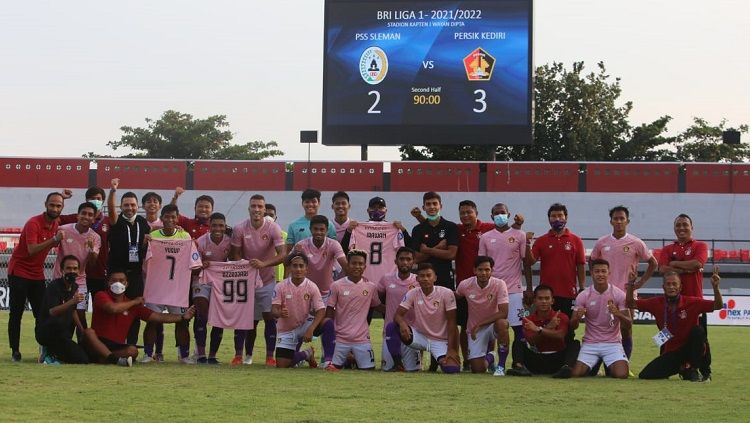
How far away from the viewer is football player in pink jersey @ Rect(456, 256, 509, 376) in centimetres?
1099

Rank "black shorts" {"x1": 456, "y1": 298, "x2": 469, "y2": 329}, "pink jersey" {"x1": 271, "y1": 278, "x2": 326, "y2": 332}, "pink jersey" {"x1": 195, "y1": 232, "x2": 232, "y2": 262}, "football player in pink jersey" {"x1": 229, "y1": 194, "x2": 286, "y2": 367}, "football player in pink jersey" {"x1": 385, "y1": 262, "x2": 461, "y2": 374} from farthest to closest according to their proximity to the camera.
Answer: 1. "pink jersey" {"x1": 195, "y1": 232, "x2": 232, "y2": 262}
2. "football player in pink jersey" {"x1": 229, "y1": 194, "x2": 286, "y2": 367}
3. "black shorts" {"x1": 456, "y1": 298, "x2": 469, "y2": 329}
4. "pink jersey" {"x1": 271, "y1": 278, "x2": 326, "y2": 332}
5. "football player in pink jersey" {"x1": 385, "y1": 262, "x2": 461, "y2": 374}

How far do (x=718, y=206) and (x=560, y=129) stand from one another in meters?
11.7

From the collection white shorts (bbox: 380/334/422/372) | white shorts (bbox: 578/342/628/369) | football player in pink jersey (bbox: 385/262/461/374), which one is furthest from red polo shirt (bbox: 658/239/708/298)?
white shorts (bbox: 380/334/422/372)

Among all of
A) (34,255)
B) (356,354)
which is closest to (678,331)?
(356,354)

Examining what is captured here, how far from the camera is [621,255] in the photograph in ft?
38.0

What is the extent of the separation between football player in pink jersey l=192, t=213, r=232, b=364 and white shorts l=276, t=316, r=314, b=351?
0.83 meters

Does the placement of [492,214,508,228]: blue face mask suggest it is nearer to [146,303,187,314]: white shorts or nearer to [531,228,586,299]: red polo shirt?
[531,228,586,299]: red polo shirt

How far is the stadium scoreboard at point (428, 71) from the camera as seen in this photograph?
2794 centimetres

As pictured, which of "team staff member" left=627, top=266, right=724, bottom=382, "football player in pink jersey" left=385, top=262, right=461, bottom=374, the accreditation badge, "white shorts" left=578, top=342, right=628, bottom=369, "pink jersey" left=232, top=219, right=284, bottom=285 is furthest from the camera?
"pink jersey" left=232, top=219, right=284, bottom=285

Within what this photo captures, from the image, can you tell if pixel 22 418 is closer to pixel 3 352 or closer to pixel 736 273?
pixel 3 352

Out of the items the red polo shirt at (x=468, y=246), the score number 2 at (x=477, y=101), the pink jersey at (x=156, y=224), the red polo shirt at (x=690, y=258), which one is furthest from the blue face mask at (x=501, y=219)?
the score number 2 at (x=477, y=101)

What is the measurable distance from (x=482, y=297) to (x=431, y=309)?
0.52 metres

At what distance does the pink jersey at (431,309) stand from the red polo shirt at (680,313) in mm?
1867

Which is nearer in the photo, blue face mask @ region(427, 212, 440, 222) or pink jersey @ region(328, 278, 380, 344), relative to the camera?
pink jersey @ region(328, 278, 380, 344)
